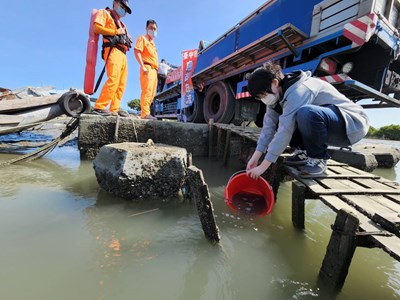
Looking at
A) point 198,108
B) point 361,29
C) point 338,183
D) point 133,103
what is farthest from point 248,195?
point 133,103

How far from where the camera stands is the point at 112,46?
3918 millimetres

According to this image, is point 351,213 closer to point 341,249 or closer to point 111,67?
point 341,249

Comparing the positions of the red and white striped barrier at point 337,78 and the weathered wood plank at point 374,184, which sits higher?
the red and white striped barrier at point 337,78

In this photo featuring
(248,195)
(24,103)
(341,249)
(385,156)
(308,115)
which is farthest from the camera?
(385,156)

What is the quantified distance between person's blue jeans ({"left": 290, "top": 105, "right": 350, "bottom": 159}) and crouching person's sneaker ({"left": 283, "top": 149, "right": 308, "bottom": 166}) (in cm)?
21

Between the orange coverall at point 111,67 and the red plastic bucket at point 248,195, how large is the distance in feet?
9.34

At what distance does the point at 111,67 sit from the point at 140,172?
2525 mm

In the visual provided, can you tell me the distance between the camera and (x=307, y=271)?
134cm

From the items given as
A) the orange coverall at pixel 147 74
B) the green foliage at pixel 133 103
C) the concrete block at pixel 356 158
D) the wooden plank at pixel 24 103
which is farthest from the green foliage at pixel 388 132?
the green foliage at pixel 133 103

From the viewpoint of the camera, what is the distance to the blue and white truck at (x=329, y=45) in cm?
318

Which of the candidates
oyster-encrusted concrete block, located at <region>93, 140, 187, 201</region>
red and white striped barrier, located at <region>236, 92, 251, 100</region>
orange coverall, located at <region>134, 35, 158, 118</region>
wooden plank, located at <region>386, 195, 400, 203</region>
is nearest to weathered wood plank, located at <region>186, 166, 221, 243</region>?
oyster-encrusted concrete block, located at <region>93, 140, 187, 201</region>

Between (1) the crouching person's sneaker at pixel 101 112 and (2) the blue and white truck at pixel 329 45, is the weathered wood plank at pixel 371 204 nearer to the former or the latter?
(2) the blue and white truck at pixel 329 45

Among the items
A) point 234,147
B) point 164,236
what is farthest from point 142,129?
point 164,236

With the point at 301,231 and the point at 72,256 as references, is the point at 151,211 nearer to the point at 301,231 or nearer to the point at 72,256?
the point at 72,256
